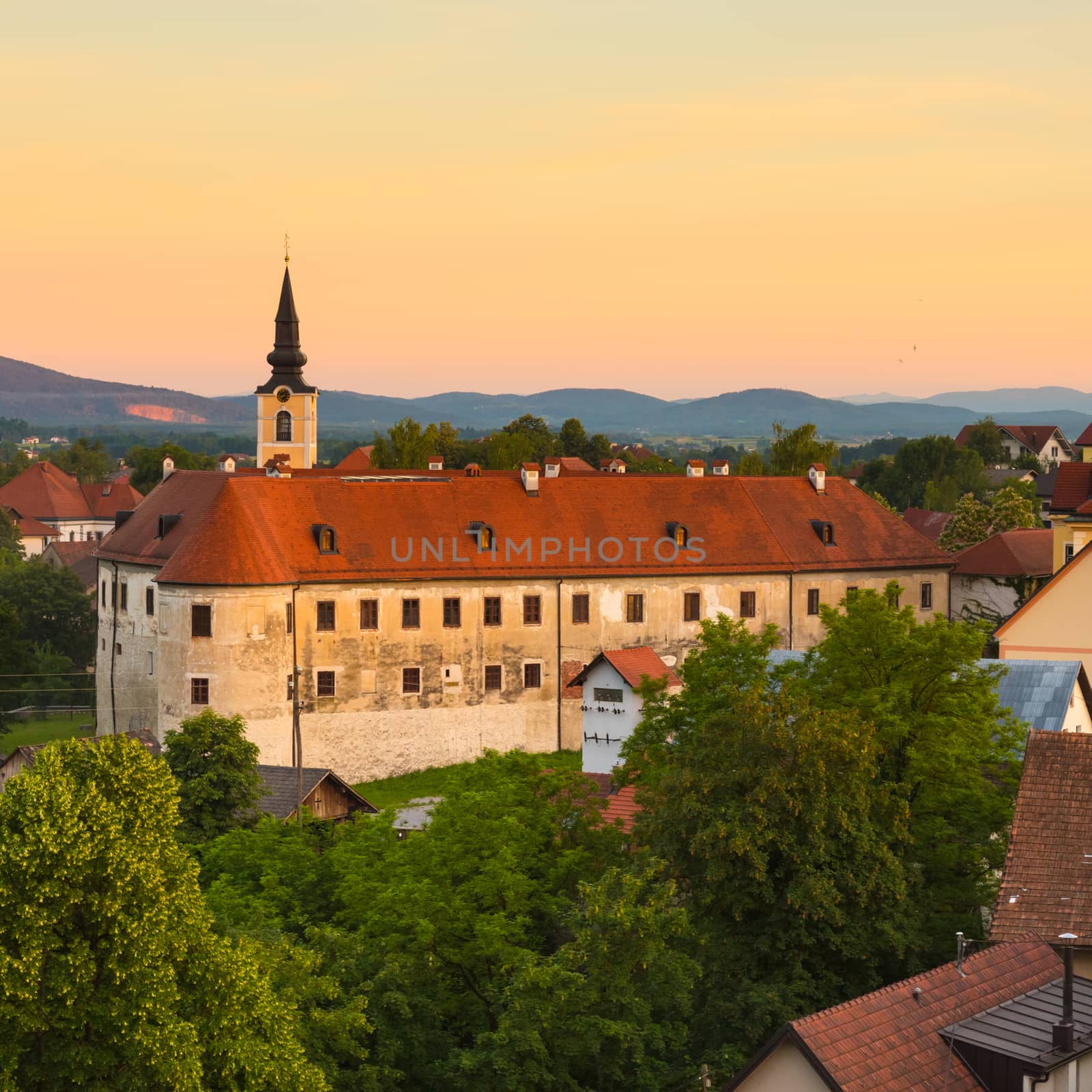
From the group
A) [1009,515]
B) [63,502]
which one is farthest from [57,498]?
[1009,515]

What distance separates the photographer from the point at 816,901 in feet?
86.3

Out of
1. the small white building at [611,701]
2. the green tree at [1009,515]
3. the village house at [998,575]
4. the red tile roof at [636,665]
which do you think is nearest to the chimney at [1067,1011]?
the red tile roof at [636,665]

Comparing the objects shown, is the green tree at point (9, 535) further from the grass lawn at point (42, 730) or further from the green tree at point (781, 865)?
the green tree at point (781, 865)

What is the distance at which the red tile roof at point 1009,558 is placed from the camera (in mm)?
75062

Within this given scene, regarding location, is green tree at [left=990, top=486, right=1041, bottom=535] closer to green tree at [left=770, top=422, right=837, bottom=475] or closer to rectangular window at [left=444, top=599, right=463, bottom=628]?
green tree at [left=770, top=422, right=837, bottom=475]

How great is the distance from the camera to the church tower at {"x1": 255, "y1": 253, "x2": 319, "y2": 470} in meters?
99.9

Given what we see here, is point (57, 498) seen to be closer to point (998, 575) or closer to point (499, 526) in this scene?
point (998, 575)

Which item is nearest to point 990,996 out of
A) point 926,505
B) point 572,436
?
point 572,436

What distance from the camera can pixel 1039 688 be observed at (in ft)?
128

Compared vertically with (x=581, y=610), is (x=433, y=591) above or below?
above

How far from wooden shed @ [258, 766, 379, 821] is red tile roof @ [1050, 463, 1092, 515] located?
24.4 metres

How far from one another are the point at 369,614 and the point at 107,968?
37359 millimetres

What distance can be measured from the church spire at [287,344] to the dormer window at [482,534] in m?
43.1

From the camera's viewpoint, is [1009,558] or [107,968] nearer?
[107,968]
